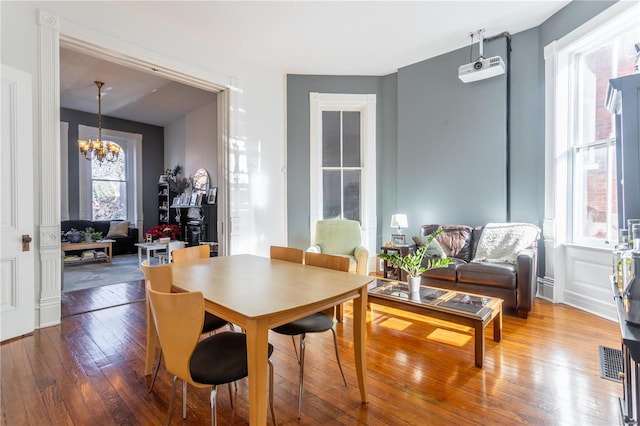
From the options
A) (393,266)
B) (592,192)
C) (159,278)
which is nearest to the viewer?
(159,278)

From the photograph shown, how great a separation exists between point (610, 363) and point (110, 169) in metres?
9.74

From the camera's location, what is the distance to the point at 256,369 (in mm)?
1270

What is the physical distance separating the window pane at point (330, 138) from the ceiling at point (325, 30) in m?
0.73

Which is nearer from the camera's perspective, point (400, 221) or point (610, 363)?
point (610, 363)

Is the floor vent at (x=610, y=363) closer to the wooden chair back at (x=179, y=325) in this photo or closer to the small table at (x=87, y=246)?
the wooden chair back at (x=179, y=325)

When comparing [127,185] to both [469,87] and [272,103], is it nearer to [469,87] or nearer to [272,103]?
[272,103]

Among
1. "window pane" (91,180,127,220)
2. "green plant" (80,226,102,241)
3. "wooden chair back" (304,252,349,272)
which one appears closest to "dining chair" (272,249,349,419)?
"wooden chair back" (304,252,349,272)

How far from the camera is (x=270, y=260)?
2543 mm

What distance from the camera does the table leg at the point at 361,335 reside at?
1802mm

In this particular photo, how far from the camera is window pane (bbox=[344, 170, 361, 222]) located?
545cm

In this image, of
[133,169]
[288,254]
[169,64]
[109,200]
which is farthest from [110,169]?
[288,254]

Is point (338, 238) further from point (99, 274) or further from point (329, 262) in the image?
point (99, 274)

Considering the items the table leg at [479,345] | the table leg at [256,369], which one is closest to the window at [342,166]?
the table leg at [479,345]

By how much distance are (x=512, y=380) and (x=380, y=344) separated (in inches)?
38.2
